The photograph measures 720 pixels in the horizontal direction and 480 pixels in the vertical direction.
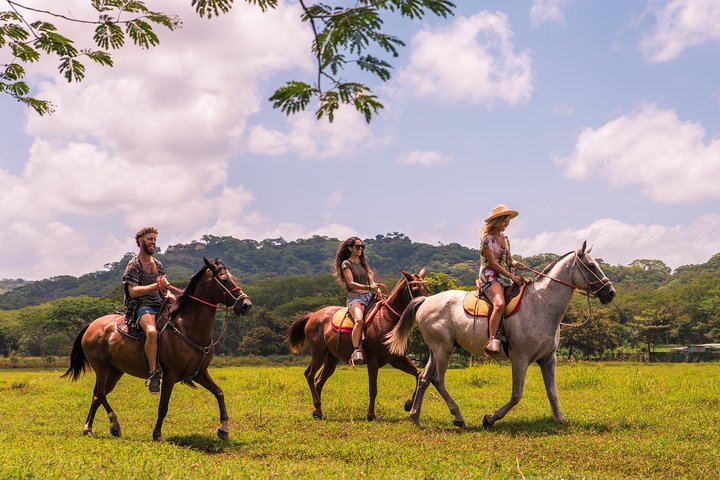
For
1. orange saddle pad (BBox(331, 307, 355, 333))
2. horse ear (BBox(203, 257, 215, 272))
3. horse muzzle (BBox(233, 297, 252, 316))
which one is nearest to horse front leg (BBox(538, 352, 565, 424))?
orange saddle pad (BBox(331, 307, 355, 333))

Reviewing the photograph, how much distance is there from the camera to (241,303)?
845cm

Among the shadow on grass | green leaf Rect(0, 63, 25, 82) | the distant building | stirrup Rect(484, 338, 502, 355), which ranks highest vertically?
green leaf Rect(0, 63, 25, 82)

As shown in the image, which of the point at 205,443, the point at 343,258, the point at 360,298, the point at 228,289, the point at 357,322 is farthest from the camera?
the point at 343,258

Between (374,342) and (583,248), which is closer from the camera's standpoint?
(583,248)

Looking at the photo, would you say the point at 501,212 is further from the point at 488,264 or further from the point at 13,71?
the point at 13,71

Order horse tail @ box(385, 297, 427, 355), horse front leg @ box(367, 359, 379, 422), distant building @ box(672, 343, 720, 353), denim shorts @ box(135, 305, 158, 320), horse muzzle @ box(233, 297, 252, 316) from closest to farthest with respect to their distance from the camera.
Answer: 1. horse muzzle @ box(233, 297, 252, 316)
2. denim shorts @ box(135, 305, 158, 320)
3. horse tail @ box(385, 297, 427, 355)
4. horse front leg @ box(367, 359, 379, 422)
5. distant building @ box(672, 343, 720, 353)

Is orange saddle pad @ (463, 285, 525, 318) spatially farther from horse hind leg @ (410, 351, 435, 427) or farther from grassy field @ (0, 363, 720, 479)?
grassy field @ (0, 363, 720, 479)

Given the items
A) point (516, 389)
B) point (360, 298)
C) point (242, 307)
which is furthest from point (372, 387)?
point (242, 307)

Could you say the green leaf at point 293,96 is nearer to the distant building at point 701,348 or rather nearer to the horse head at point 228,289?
the horse head at point 228,289

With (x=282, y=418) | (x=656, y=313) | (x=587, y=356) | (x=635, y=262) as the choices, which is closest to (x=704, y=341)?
(x=656, y=313)

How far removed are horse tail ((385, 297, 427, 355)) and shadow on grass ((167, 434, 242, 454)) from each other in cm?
305

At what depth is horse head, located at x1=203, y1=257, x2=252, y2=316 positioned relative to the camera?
846 centimetres

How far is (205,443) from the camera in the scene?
8594 mm

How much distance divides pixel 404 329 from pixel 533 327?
7.30 feet
